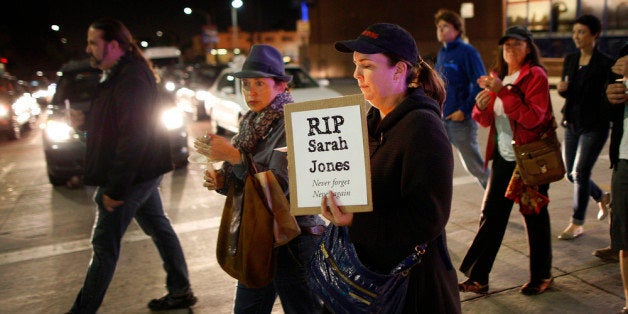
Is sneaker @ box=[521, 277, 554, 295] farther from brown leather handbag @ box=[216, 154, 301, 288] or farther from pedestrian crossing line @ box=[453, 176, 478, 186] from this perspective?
pedestrian crossing line @ box=[453, 176, 478, 186]

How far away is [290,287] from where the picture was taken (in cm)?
286

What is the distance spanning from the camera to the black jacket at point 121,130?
346 centimetres

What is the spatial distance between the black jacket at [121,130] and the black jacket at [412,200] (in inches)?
76.2

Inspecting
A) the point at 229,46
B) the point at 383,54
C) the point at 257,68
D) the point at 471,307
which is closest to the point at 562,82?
the point at 471,307

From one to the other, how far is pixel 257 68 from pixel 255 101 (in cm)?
17

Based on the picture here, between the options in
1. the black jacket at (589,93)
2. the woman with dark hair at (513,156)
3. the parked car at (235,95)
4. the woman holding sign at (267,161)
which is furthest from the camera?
the parked car at (235,95)

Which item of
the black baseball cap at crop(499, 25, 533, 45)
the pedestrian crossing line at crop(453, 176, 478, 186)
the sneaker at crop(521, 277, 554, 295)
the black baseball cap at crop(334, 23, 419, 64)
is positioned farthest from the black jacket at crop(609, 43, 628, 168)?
the pedestrian crossing line at crop(453, 176, 478, 186)

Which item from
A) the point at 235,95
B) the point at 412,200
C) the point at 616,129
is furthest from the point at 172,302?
the point at 235,95

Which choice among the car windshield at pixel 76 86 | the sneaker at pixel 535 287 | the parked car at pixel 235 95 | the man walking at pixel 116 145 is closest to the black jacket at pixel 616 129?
the sneaker at pixel 535 287

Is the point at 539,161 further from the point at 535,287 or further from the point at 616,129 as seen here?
the point at 535,287

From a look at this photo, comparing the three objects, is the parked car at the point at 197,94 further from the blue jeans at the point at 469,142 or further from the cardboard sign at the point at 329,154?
the cardboard sign at the point at 329,154

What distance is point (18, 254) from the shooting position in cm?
554

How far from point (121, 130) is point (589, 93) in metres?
3.81

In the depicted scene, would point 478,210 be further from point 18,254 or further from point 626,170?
point 18,254
